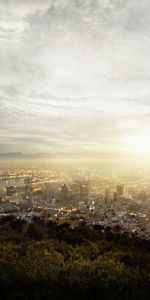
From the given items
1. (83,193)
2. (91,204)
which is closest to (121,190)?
(83,193)

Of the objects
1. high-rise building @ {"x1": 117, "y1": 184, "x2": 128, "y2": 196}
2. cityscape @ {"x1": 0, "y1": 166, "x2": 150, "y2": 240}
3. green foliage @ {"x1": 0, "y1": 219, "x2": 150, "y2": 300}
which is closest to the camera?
green foliage @ {"x1": 0, "y1": 219, "x2": 150, "y2": 300}

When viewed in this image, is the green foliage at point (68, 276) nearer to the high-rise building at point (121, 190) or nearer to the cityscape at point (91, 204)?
the cityscape at point (91, 204)

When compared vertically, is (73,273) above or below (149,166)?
below

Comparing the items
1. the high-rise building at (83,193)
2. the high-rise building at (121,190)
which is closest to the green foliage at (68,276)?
the high-rise building at (83,193)

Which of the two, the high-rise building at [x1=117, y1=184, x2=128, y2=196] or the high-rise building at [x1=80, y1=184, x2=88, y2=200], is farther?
the high-rise building at [x1=117, y1=184, x2=128, y2=196]

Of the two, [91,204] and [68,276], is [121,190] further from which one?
[68,276]

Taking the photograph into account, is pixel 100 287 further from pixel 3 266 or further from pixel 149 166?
pixel 149 166

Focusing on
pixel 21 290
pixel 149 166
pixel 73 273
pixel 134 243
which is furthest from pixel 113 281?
pixel 149 166

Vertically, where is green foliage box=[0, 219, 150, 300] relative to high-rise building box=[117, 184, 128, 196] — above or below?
below

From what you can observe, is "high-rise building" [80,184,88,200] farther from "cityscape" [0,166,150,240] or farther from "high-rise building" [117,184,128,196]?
"high-rise building" [117,184,128,196]

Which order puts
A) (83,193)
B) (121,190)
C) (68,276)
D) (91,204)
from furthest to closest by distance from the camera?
(121,190), (83,193), (91,204), (68,276)

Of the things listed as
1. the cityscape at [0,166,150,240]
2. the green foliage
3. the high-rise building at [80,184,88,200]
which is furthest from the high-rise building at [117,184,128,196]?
the green foliage
